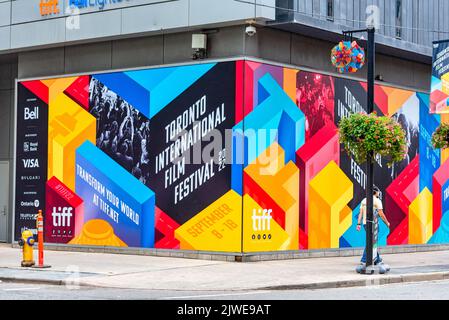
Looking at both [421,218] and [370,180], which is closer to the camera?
[370,180]

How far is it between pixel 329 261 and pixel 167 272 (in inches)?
192

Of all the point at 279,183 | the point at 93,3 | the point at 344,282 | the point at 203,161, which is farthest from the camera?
the point at 93,3

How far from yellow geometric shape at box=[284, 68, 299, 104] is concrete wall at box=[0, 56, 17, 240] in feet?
30.2

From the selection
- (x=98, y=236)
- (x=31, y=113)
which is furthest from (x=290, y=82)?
(x=31, y=113)

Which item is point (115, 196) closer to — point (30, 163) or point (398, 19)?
point (30, 163)

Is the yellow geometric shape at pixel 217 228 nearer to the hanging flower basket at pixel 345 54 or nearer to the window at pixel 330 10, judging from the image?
the hanging flower basket at pixel 345 54

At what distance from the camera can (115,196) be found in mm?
22891

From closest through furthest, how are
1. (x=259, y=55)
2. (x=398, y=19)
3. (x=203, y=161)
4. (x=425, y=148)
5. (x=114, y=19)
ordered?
1. (x=259, y=55)
2. (x=203, y=161)
3. (x=114, y=19)
4. (x=398, y=19)
5. (x=425, y=148)

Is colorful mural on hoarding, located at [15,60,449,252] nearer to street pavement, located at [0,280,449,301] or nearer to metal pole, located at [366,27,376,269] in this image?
metal pole, located at [366,27,376,269]

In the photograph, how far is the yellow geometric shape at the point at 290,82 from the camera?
2194cm

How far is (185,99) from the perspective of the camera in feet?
71.4

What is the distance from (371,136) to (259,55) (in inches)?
174

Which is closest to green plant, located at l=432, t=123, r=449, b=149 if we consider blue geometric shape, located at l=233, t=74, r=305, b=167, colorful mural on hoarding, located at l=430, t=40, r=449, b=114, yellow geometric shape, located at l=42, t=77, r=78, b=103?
colorful mural on hoarding, located at l=430, t=40, r=449, b=114

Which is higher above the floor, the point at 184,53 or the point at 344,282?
the point at 184,53
